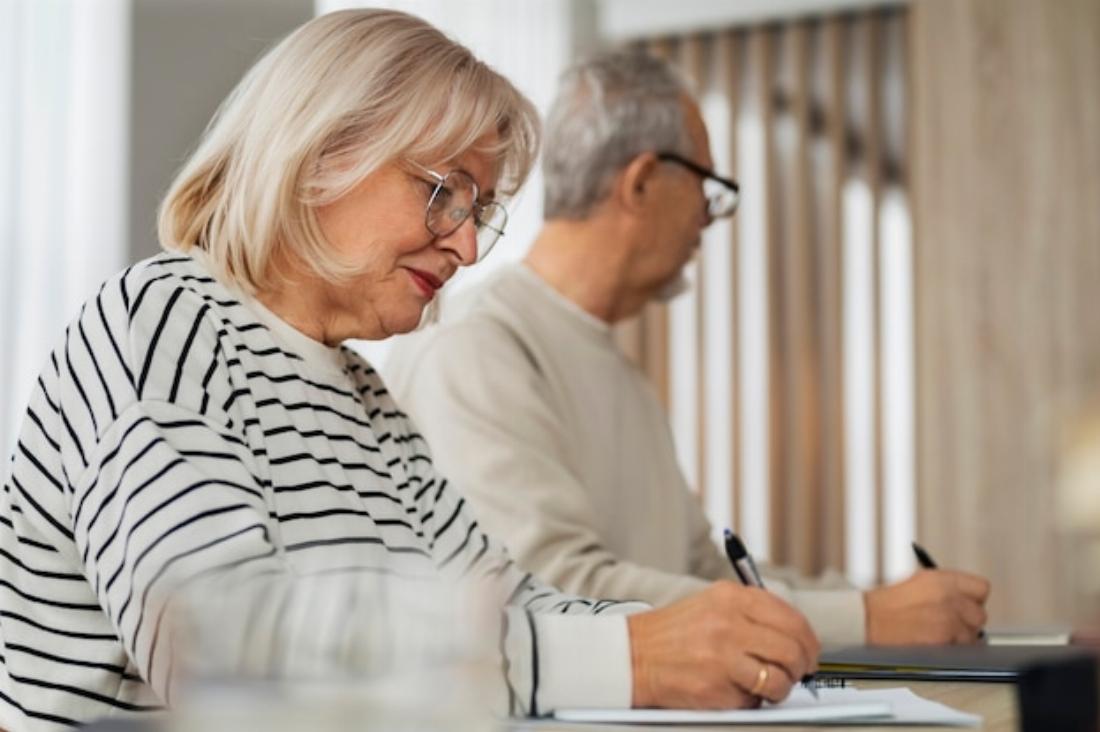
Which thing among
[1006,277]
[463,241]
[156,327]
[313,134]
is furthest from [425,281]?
[1006,277]

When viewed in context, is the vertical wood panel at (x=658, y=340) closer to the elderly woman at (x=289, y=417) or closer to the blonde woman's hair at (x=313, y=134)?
the elderly woman at (x=289, y=417)

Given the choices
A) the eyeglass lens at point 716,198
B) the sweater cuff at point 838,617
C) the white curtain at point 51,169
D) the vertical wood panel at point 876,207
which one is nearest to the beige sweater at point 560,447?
the sweater cuff at point 838,617

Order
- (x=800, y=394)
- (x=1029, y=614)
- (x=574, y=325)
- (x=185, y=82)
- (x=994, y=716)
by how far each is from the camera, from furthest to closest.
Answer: (x=800, y=394)
(x=185, y=82)
(x=1029, y=614)
(x=574, y=325)
(x=994, y=716)

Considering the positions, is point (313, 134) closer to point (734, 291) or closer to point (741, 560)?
point (741, 560)

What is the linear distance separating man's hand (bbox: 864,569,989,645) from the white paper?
673mm

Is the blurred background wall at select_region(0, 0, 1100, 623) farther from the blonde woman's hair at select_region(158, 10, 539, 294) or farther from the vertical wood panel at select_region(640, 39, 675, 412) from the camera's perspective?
the blonde woman's hair at select_region(158, 10, 539, 294)

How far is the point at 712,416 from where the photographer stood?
17.7 feet

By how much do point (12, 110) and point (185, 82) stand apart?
1.47 metres

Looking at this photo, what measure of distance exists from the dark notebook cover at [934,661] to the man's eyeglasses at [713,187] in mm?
990

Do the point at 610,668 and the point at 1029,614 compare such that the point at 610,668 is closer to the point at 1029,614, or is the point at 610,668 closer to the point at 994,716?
the point at 994,716

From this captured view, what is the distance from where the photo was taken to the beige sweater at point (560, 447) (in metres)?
2.01

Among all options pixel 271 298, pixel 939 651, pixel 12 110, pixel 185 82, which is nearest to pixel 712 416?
pixel 185 82

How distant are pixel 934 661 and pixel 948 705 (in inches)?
13.5

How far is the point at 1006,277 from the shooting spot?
4133 mm
